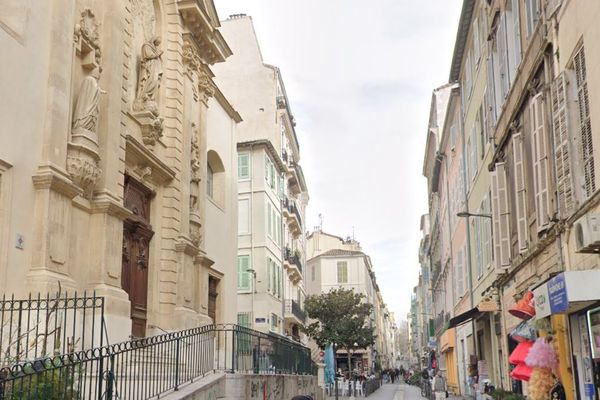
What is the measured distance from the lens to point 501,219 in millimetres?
16609

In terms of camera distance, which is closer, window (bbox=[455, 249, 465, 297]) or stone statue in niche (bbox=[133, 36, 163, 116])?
stone statue in niche (bbox=[133, 36, 163, 116])

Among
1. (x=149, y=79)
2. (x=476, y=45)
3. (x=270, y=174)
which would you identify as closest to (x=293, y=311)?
(x=270, y=174)

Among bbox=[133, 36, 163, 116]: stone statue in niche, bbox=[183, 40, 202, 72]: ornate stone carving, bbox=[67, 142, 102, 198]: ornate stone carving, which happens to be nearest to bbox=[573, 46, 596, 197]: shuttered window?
bbox=[67, 142, 102, 198]: ornate stone carving

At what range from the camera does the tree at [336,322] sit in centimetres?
4809

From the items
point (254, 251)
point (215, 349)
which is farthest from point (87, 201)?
point (254, 251)

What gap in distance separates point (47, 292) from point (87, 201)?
2.85m

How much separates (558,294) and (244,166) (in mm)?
29667

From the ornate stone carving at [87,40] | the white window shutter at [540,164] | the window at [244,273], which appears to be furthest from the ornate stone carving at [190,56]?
the window at [244,273]

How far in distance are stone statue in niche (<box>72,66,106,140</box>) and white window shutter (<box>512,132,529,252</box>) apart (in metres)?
8.30

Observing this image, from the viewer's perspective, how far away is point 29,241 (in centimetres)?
1203

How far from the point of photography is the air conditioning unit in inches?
334

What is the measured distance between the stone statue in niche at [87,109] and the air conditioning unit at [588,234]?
9004 mm

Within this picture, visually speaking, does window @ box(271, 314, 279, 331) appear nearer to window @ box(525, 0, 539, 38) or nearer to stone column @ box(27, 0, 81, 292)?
stone column @ box(27, 0, 81, 292)

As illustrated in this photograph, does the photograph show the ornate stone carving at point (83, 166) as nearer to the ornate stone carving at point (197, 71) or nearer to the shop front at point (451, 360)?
the ornate stone carving at point (197, 71)
